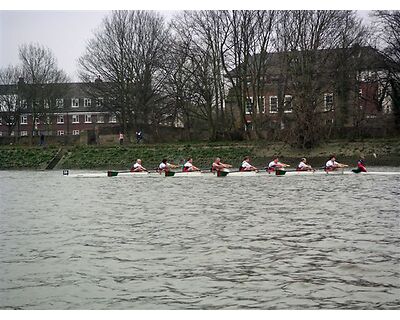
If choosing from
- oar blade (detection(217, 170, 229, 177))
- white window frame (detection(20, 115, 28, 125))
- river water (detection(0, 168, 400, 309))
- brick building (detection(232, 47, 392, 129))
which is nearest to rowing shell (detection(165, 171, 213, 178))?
oar blade (detection(217, 170, 229, 177))

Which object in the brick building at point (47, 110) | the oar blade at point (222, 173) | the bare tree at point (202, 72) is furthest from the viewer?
the bare tree at point (202, 72)

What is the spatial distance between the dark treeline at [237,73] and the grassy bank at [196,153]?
3.19 feet

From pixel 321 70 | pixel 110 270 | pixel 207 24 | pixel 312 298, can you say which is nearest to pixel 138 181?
pixel 207 24

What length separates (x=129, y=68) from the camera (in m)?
37.4

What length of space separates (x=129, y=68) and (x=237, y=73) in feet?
24.5

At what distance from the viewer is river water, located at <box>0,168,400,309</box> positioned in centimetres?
708

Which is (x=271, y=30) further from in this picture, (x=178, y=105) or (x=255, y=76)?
(x=178, y=105)

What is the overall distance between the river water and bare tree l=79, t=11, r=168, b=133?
14.1 meters

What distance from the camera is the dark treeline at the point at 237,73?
2720cm

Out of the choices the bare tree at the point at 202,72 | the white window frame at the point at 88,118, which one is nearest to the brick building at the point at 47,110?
the white window frame at the point at 88,118

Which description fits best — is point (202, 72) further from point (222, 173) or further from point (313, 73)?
point (222, 173)

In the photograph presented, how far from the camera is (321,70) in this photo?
30188mm

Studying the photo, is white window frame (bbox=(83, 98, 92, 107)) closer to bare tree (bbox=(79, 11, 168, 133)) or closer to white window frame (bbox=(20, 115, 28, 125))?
bare tree (bbox=(79, 11, 168, 133))

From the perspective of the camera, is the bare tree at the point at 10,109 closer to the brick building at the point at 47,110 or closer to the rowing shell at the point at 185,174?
the brick building at the point at 47,110
